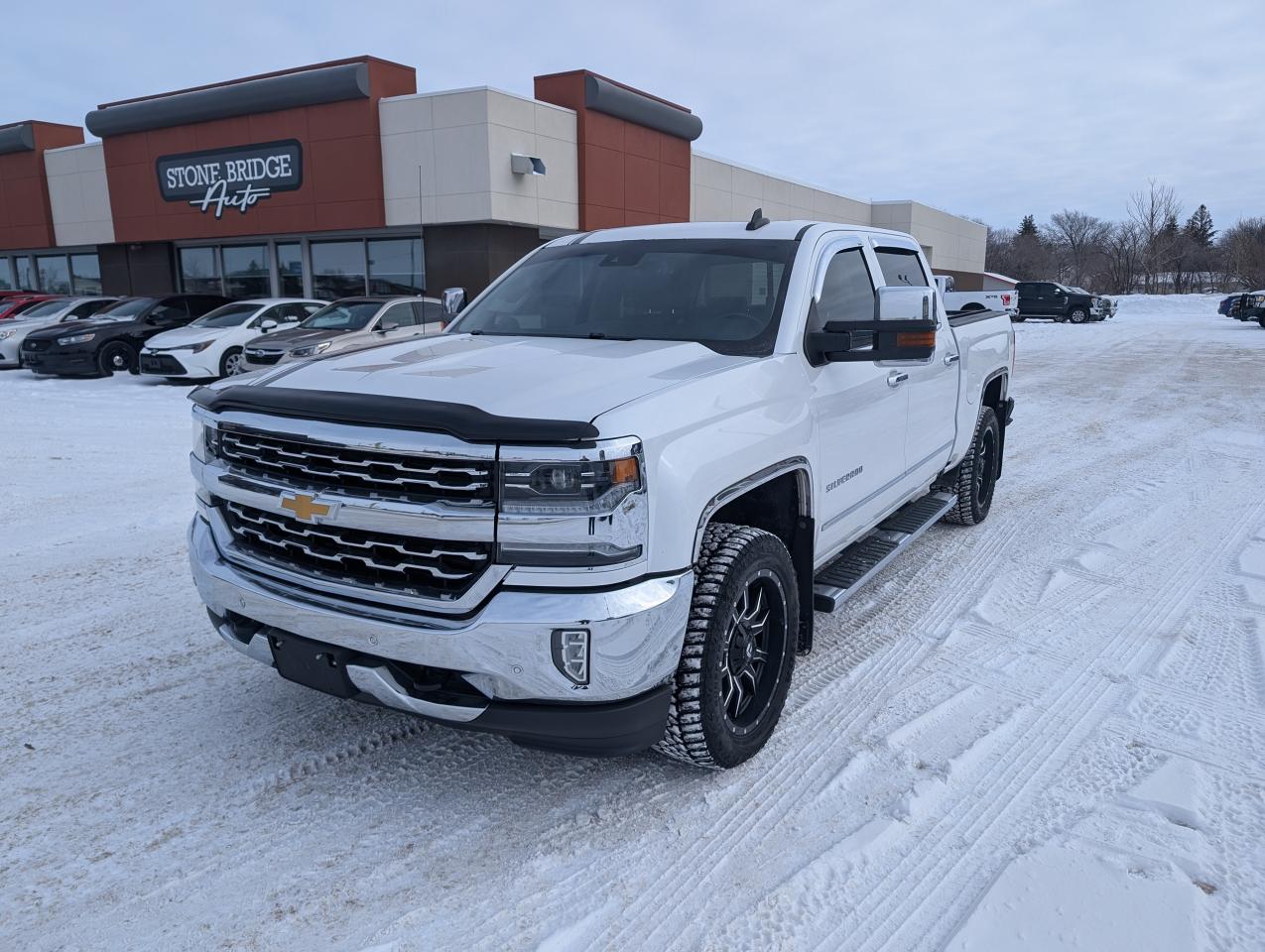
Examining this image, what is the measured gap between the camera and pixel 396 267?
23500 millimetres

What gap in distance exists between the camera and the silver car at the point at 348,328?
1360 cm

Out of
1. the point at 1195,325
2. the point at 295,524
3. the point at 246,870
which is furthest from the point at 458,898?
the point at 1195,325

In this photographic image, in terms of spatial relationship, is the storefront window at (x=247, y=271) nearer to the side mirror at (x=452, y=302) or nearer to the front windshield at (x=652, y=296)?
the side mirror at (x=452, y=302)

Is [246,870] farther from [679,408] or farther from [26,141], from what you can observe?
[26,141]

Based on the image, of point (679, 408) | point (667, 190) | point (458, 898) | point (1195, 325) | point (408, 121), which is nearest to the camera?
point (458, 898)

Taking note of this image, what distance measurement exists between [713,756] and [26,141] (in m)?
32.3

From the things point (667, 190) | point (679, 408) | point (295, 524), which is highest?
point (667, 190)

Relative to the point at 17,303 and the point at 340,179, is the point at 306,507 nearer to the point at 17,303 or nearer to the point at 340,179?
the point at 340,179

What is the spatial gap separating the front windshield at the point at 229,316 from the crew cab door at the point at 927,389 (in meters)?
13.4

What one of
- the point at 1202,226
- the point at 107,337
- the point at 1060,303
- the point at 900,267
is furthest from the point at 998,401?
the point at 1202,226

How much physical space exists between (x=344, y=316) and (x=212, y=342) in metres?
2.54

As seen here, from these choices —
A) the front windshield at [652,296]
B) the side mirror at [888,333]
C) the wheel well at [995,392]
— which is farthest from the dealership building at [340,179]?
the side mirror at [888,333]

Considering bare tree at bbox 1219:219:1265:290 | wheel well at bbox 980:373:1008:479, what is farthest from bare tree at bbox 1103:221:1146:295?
wheel well at bbox 980:373:1008:479

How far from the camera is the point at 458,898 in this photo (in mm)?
2605
